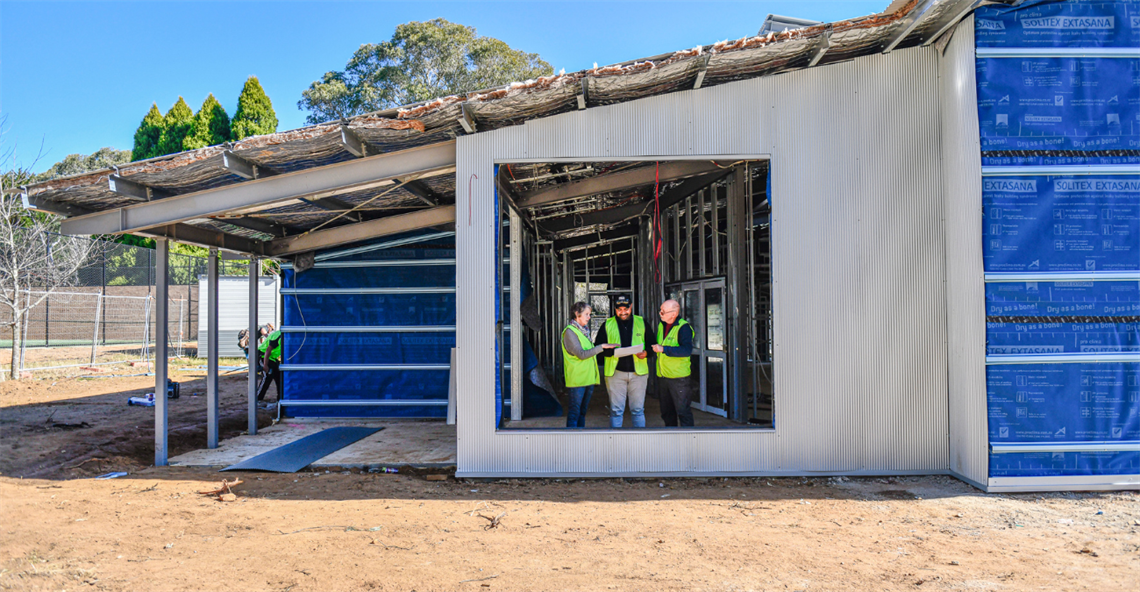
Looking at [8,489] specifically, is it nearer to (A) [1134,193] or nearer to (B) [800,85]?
(B) [800,85]

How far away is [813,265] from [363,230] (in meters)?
5.88

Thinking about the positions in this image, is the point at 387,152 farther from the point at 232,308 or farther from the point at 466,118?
the point at 232,308

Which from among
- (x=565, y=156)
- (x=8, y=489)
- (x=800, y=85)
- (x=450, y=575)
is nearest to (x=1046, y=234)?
(x=800, y=85)

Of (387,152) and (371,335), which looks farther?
(371,335)

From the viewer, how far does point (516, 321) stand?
869 centimetres

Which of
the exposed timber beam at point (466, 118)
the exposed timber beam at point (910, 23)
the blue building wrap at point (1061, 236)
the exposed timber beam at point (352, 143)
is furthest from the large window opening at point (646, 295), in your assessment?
the blue building wrap at point (1061, 236)

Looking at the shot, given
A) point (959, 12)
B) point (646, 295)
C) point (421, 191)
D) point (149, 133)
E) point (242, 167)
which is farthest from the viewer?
point (149, 133)

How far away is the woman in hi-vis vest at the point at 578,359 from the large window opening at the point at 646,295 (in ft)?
0.05

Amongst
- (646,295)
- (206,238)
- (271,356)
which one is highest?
(206,238)

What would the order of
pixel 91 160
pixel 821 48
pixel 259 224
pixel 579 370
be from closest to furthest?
1. pixel 821 48
2. pixel 579 370
3. pixel 259 224
4. pixel 91 160

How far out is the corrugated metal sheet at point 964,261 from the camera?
6.30 meters

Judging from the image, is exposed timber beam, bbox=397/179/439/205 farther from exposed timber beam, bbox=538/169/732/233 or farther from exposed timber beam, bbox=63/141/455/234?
exposed timber beam, bbox=538/169/732/233

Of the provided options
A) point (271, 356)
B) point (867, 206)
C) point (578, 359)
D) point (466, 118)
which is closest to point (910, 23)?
point (867, 206)

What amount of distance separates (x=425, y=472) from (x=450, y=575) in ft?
10.1
